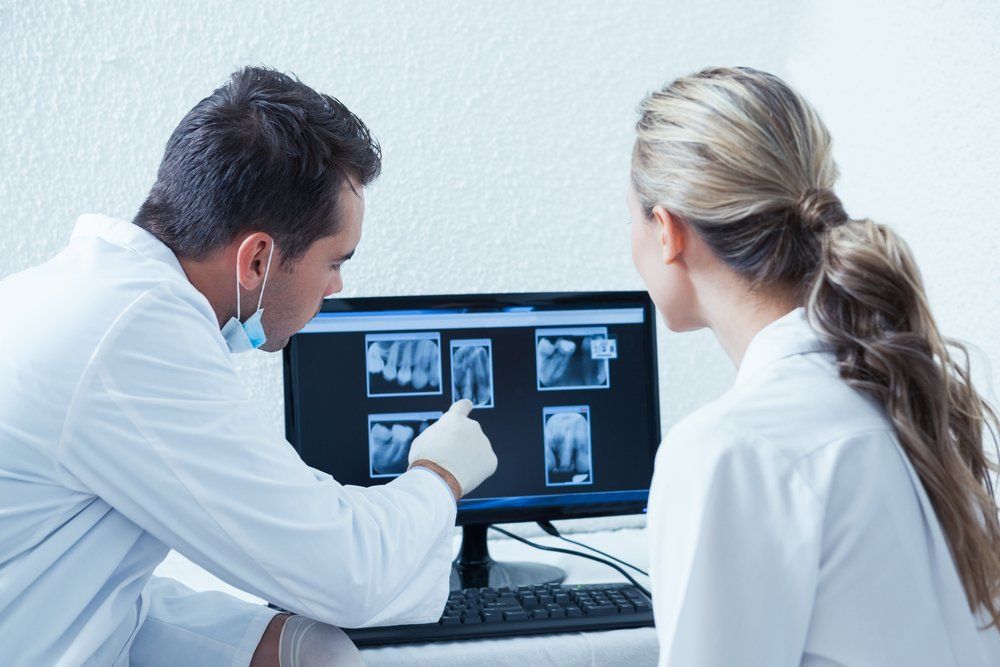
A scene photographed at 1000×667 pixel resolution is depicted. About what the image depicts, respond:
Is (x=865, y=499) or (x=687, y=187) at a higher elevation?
(x=687, y=187)

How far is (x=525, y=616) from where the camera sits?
1.02 metres

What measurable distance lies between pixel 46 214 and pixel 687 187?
115 cm

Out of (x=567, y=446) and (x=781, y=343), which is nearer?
(x=781, y=343)

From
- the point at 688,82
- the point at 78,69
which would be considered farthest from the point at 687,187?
the point at 78,69

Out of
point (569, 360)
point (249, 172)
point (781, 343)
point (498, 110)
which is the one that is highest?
point (498, 110)

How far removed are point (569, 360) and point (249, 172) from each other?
55 centimetres

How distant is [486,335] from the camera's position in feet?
4.26

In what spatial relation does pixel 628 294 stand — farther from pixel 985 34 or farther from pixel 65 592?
pixel 65 592

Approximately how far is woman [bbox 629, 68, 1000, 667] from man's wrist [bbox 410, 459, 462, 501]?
1.52 feet

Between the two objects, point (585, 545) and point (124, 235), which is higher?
point (124, 235)

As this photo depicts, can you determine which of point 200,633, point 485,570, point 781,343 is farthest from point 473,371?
point 781,343

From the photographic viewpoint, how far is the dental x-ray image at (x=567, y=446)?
131 cm

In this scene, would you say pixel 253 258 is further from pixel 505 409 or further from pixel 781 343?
pixel 781 343

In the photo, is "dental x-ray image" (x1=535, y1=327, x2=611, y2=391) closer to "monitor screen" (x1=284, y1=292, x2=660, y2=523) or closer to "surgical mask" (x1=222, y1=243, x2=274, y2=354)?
"monitor screen" (x1=284, y1=292, x2=660, y2=523)
